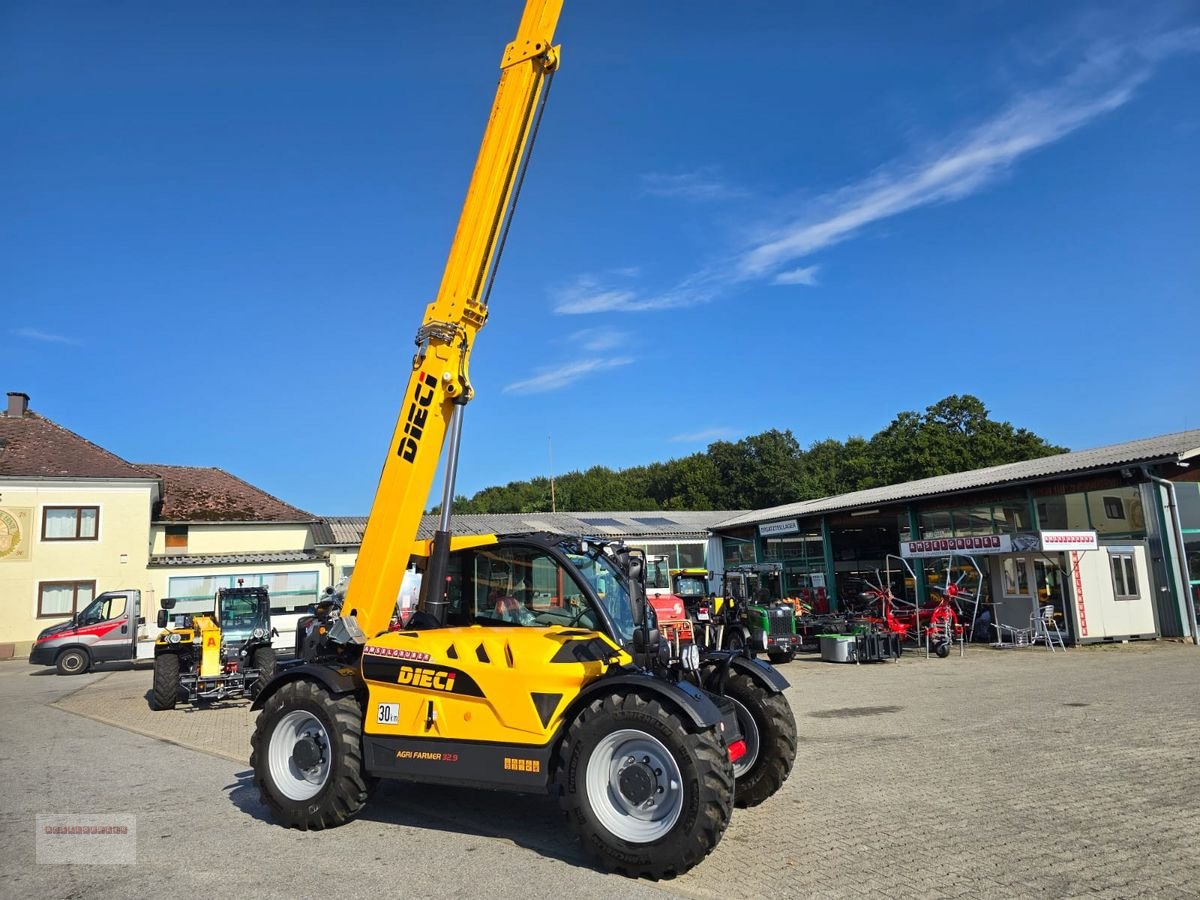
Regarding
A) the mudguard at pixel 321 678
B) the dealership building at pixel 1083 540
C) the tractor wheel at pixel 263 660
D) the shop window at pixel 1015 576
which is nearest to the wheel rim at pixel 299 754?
the mudguard at pixel 321 678

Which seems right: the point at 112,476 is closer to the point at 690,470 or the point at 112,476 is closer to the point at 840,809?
the point at 840,809

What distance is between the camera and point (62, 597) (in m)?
27.1

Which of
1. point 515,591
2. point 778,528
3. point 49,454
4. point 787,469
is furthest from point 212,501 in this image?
point 787,469

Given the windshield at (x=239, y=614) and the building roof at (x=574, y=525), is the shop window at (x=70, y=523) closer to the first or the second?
the building roof at (x=574, y=525)

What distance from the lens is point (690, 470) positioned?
67.5 meters

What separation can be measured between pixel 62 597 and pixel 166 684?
58.8ft

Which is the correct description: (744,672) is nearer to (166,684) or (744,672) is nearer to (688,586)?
(166,684)

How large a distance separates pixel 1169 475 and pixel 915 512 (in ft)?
23.1

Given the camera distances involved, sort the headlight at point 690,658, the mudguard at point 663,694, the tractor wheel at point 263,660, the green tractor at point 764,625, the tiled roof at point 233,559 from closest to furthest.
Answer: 1. the mudguard at point 663,694
2. the headlight at point 690,658
3. the tractor wheel at point 263,660
4. the green tractor at point 764,625
5. the tiled roof at point 233,559

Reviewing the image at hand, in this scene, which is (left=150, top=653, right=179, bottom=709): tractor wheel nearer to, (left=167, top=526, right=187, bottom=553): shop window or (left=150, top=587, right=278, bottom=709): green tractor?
(left=150, top=587, right=278, bottom=709): green tractor

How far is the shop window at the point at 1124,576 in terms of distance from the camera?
18.8m

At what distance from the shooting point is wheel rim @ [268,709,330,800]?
6094 mm

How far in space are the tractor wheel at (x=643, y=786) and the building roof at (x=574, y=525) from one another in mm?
27198

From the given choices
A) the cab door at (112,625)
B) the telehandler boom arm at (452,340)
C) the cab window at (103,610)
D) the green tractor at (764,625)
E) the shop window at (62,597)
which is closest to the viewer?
the telehandler boom arm at (452,340)
